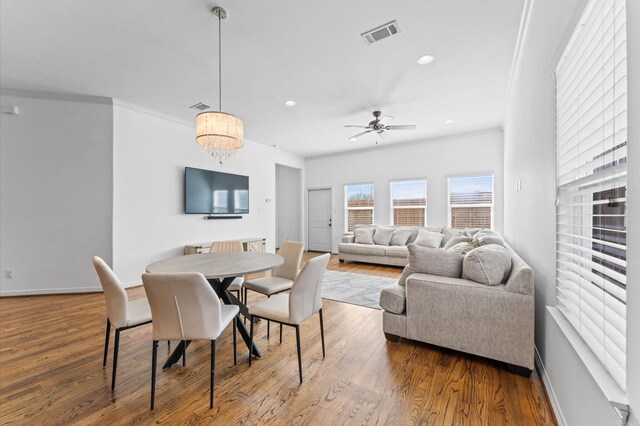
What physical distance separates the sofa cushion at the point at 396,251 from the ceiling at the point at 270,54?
2.67 m

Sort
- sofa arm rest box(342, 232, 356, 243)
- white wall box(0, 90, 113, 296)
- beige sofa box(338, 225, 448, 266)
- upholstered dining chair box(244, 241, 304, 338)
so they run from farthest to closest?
sofa arm rest box(342, 232, 356, 243), beige sofa box(338, 225, 448, 266), white wall box(0, 90, 113, 296), upholstered dining chair box(244, 241, 304, 338)

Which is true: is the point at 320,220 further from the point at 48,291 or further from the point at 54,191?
the point at 48,291

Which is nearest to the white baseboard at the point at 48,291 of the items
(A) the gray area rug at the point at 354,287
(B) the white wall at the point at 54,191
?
(B) the white wall at the point at 54,191

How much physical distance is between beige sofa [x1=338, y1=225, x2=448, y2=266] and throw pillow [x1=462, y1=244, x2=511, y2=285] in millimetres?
3381

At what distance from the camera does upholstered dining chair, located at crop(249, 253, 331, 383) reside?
187 centimetres

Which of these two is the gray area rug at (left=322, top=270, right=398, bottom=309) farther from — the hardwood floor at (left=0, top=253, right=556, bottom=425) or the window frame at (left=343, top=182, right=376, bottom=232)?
the window frame at (left=343, top=182, right=376, bottom=232)

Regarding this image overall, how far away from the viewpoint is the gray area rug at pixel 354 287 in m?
3.61

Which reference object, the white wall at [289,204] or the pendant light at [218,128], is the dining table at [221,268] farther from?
the white wall at [289,204]

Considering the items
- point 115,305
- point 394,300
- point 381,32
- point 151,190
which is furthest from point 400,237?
point 115,305

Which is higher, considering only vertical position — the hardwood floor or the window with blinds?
the window with blinds

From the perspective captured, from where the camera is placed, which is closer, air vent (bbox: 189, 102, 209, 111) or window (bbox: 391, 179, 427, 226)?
air vent (bbox: 189, 102, 209, 111)

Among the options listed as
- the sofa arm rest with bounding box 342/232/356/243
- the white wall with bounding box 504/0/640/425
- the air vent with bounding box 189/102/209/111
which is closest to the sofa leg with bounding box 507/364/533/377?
the white wall with bounding box 504/0/640/425

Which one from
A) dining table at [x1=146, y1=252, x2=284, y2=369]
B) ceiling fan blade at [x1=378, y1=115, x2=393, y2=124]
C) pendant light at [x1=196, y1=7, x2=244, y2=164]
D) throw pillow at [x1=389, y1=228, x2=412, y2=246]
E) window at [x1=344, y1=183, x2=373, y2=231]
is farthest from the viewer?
window at [x1=344, y1=183, x2=373, y2=231]

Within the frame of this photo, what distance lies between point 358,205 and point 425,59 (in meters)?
4.68
